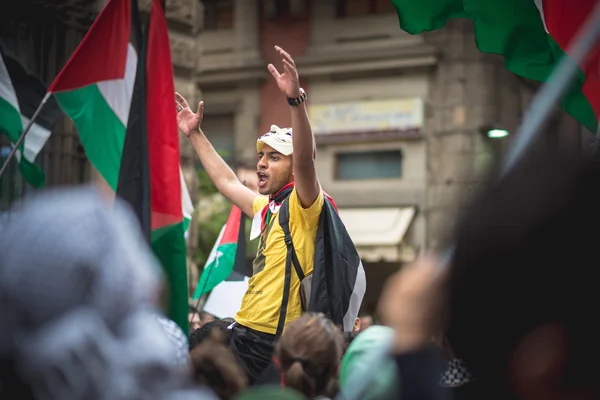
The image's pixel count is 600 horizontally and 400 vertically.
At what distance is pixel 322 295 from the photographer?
4215 mm

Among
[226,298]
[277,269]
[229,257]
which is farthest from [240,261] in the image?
[277,269]

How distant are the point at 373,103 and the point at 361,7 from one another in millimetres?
2461

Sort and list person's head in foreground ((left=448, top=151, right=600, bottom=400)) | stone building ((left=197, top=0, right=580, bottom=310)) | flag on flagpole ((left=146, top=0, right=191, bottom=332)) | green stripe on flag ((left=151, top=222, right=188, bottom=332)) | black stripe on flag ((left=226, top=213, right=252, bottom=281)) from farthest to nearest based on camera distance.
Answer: stone building ((left=197, top=0, right=580, bottom=310)), black stripe on flag ((left=226, top=213, right=252, bottom=281)), flag on flagpole ((left=146, top=0, right=191, bottom=332)), green stripe on flag ((left=151, top=222, right=188, bottom=332)), person's head in foreground ((left=448, top=151, right=600, bottom=400))

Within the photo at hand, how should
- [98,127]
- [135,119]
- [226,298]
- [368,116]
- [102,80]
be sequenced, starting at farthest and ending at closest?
[368,116] < [226,298] < [102,80] < [98,127] < [135,119]

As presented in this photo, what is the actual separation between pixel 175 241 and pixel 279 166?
1096 millimetres

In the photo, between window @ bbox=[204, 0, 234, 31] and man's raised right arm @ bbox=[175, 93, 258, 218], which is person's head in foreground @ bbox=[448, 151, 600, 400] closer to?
man's raised right arm @ bbox=[175, 93, 258, 218]

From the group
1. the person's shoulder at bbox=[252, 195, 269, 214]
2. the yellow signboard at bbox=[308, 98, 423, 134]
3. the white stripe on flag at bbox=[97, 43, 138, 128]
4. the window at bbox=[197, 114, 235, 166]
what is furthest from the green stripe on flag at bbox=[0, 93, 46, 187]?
the window at bbox=[197, 114, 235, 166]

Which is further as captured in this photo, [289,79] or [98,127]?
[98,127]

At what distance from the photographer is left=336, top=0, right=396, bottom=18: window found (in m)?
20.0

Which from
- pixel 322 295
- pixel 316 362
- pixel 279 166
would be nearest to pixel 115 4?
pixel 279 166

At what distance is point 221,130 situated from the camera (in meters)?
21.1

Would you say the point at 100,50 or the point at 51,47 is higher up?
the point at 51,47

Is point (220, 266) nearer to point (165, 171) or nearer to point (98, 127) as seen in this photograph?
point (98, 127)

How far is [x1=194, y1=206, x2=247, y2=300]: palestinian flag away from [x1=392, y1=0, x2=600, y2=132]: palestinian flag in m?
2.57
